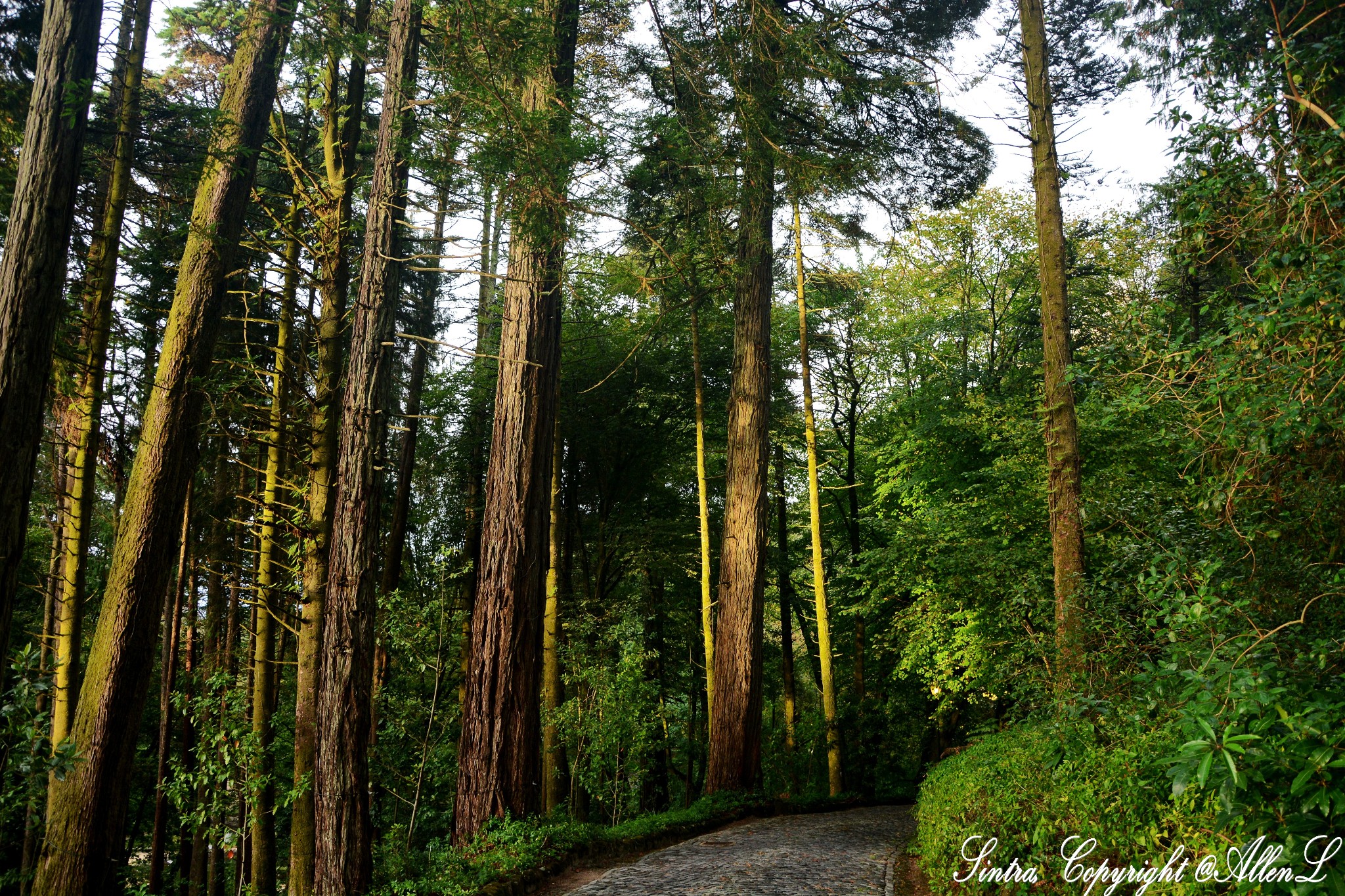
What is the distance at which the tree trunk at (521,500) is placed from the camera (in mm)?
6586

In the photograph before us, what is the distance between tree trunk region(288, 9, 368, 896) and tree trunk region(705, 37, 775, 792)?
4.54m

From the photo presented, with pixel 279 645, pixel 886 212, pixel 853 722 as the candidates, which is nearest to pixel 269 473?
pixel 279 645

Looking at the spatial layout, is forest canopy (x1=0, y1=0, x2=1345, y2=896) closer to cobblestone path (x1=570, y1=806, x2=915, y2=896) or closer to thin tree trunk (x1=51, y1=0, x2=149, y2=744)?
Result: thin tree trunk (x1=51, y1=0, x2=149, y2=744)

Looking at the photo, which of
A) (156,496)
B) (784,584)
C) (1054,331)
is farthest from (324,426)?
(784,584)

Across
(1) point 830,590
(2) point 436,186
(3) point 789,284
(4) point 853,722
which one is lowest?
(4) point 853,722

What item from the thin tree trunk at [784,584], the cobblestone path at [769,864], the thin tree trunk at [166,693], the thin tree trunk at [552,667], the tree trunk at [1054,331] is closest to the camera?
the cobblestone path at [769,864]

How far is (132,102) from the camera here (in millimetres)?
7723

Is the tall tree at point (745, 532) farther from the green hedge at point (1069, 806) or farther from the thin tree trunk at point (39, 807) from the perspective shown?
the thin tree trunk at point (39, 807)

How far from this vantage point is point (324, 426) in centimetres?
791

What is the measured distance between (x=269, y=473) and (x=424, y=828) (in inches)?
391

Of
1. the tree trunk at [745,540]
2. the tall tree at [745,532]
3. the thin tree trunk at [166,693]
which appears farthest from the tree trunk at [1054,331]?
the thin tree trunk at [166,693]

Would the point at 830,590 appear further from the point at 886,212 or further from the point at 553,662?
the point at 886,212

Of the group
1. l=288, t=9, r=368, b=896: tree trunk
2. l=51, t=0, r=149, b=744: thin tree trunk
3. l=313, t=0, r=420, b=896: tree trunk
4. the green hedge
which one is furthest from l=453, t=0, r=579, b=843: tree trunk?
l=51, t=0, r=149, b=744: thin tree trunk

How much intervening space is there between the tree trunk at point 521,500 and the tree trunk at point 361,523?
84cm
